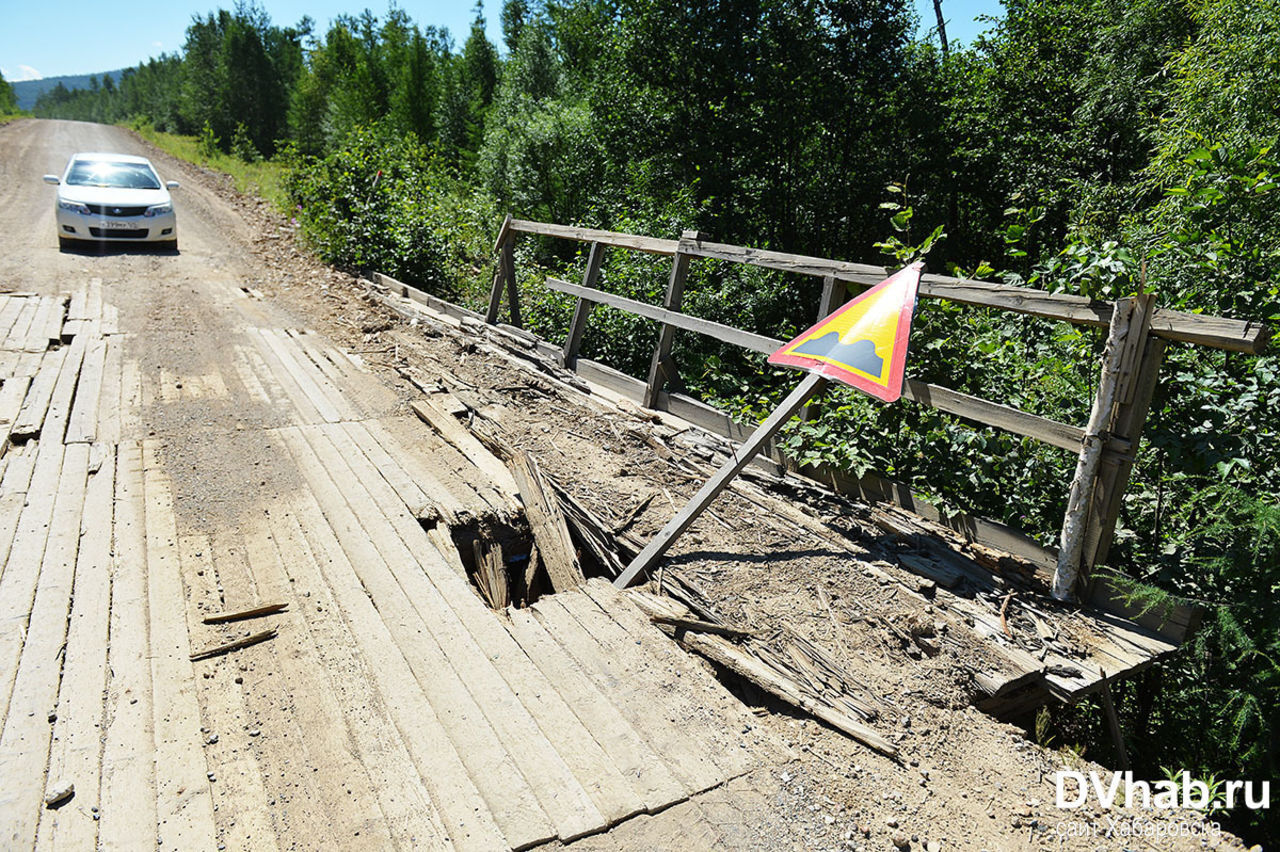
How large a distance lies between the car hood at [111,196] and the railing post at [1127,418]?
49.6 feet

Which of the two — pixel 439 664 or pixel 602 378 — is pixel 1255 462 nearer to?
pixel 439 664

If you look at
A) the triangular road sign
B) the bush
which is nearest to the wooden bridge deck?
the triangular road sign

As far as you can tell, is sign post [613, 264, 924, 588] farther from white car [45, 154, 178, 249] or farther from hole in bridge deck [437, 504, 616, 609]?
white car [45, 154, 178, 249]

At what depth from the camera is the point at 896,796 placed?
2814 mm

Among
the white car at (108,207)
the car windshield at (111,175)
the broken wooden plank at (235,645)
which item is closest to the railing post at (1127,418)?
the broken wooden plank at (235,645)

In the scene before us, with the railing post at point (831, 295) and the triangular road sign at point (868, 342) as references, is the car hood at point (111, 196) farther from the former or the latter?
the triangular road sign at point (868, 342)

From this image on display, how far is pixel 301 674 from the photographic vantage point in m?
3.33

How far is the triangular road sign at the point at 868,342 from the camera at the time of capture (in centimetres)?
393

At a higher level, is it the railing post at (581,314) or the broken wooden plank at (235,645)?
the railing post at (581,314)

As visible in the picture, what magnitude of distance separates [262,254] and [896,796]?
1452 centimetres

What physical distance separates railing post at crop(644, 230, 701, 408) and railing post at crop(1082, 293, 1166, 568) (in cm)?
349

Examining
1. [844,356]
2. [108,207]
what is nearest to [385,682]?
[844,356]

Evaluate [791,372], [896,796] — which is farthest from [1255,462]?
[791,372]

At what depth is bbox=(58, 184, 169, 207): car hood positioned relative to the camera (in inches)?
515
